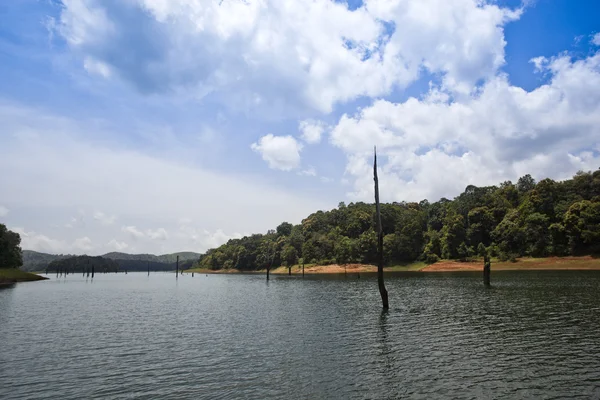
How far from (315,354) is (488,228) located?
13735 cm

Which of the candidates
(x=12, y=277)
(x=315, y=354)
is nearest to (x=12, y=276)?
(x=12, y=277)

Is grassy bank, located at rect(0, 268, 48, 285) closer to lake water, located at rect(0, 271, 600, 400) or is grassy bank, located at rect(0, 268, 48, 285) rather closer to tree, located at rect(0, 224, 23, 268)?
tree, located at rect(0, 224, 23, 268)

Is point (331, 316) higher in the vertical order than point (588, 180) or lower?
lower

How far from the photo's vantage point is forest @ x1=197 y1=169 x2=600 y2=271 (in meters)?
110

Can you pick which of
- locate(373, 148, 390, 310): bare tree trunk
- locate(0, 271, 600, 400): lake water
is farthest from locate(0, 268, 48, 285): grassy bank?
locate(373, 148, 390, 310): bare tree trunk

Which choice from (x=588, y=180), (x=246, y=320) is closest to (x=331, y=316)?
(x=246, y=320)

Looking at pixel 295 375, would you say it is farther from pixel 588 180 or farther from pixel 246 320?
pixel 588 180

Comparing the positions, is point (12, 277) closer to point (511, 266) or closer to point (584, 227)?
point (511, 266)

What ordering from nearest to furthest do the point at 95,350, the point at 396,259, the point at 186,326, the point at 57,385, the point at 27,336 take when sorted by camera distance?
the point at 57,385
the point at 95,350
the point at 27,336
the point at 186,326
the point at 396,259

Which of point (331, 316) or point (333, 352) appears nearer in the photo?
point (333, 352)

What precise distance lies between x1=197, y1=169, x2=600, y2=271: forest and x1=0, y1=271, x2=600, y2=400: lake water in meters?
88.4

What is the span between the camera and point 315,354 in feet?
68.8

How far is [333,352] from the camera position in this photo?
21.3m

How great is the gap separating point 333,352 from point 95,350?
1515 centimetres
